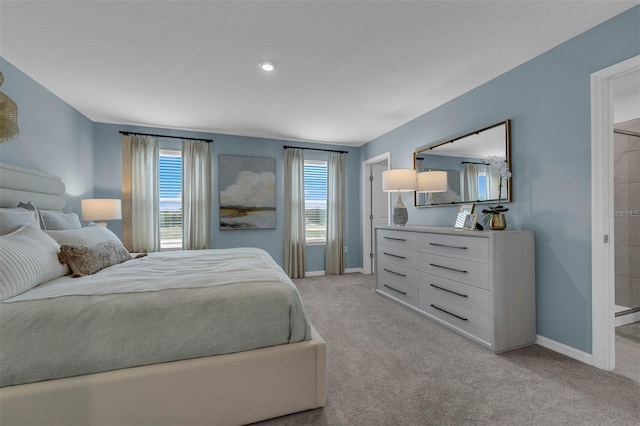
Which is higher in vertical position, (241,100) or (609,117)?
(241,100)

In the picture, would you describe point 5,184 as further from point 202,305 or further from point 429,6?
point 429,6

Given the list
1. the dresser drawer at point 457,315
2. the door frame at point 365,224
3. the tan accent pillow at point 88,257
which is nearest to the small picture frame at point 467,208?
the dresser drawer at point 457,315

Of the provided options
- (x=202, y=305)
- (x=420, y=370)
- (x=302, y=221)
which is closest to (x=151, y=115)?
(x=302, y=221)

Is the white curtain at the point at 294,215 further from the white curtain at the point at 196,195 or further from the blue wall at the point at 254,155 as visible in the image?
the white curtain at the point at 196,195

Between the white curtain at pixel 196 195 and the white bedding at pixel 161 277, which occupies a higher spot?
the white curtain at pixel 196 195

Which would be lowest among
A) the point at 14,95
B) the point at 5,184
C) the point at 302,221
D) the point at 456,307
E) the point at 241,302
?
the point at 456,307

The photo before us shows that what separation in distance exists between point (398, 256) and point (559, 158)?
1797 mm

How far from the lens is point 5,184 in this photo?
2.18 meters

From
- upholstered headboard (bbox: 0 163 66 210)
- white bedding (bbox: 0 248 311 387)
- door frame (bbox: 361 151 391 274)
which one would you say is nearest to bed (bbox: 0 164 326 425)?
white bedding (bbox: 0 248 311 387)

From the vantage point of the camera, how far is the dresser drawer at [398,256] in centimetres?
304

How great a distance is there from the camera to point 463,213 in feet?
9.21

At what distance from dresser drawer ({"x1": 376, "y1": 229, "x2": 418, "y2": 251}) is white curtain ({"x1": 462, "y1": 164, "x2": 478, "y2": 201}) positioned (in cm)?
73

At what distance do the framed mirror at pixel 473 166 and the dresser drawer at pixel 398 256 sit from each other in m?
0.78

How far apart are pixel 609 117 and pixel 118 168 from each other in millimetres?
5500
